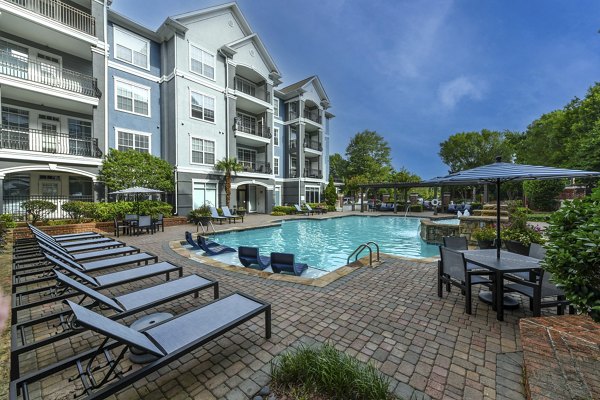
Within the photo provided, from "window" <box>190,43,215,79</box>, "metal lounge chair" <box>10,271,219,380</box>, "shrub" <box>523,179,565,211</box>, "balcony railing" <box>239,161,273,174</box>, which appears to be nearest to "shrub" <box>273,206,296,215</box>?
"balcony railing" <box>239,161,273,174</box>

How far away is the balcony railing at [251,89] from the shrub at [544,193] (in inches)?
1041

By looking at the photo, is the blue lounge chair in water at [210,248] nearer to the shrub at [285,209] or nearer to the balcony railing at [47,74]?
the balcony railing at [47,74]

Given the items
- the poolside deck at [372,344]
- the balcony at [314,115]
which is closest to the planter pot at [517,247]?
the poolside deck at [372,344]

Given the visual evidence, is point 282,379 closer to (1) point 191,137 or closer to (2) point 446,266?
(2) point 446,266

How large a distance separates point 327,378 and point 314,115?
3080 centimetres

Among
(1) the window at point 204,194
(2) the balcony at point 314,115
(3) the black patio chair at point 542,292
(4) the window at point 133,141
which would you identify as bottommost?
(3) the black patio chair at point 542,292

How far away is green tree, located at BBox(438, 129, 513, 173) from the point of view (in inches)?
1534

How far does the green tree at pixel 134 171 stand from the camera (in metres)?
14.1

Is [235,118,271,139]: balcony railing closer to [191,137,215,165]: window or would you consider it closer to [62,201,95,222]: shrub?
[191,137,215,165]: window

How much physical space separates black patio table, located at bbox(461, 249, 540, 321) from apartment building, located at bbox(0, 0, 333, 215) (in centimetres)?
1733

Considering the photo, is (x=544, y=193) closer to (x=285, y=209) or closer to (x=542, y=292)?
(x=285, y=209)

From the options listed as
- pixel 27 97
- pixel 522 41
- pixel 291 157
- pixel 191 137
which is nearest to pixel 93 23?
pixel 27 97

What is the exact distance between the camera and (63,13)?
13734mm

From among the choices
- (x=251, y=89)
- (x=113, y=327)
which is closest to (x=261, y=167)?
(x=251, y=89)
